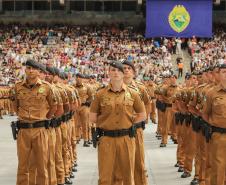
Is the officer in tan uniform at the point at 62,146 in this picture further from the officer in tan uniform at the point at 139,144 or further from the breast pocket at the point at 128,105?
the breast pocket at the point at 128,105

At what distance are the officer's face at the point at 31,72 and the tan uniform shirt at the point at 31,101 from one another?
0.38ft

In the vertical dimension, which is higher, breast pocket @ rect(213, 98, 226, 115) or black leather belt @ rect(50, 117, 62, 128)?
breast pocket @ rect(213, 98, 226, 115)

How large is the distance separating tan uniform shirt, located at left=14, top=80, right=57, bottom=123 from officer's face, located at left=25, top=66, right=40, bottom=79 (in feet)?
0.38

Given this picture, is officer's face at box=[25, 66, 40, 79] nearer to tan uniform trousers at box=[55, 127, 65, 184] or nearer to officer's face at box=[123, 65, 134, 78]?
officer's face at box=[123, 65, 134, 78]

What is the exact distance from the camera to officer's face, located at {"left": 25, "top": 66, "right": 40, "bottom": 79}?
9453 mm

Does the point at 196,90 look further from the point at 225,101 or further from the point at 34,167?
the point at 34,167

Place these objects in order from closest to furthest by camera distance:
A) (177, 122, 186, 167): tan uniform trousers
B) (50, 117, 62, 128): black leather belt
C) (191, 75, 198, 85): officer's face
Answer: (50, 117, 62, 128): black leather belt → (177, 122, 186, 167): tan uniform trousers → (191, 75, 198, 85): officer's face

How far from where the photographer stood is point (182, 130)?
12719mm

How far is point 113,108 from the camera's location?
827cm

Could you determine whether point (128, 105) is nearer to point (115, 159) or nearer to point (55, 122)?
point (115, 159)

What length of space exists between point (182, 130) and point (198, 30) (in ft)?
103

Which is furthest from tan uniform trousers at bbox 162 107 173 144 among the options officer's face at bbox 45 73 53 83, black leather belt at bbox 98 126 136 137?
black leather belt at bbox 98 126 136 137

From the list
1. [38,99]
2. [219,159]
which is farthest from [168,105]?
[219,159]

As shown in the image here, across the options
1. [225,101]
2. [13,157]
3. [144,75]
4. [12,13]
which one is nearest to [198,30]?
[144,75]
